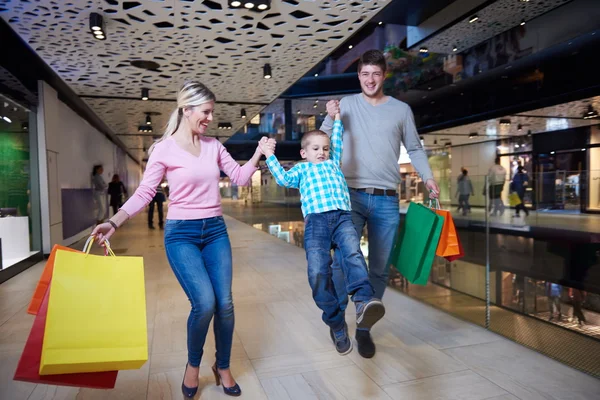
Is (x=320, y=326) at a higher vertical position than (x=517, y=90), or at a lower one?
lower

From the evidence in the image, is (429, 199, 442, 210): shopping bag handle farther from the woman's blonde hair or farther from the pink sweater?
the woman's blonde hair

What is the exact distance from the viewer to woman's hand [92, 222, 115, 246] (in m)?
1.72

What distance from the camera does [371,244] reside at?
2570mm

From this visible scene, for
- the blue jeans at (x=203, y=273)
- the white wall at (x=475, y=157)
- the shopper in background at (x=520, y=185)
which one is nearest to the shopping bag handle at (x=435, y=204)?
the blue jeans at (x=203, y=273)

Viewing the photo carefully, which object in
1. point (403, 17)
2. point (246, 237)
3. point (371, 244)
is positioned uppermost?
point (403, 17)

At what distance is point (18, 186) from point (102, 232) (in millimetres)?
5009

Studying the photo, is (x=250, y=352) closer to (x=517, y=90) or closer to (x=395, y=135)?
A: (x=395, y=135)

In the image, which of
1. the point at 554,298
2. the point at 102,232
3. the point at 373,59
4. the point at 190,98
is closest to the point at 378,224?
the point at 373,59

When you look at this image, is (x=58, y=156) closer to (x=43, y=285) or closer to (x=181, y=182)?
(x=181, y=182)

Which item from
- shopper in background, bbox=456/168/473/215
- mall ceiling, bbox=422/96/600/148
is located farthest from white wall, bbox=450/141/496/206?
shopper in background, bbox=456/168/473/215

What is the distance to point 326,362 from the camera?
96.3 inches

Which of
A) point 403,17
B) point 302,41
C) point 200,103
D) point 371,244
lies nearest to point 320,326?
point 371,244

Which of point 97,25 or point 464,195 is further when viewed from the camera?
point 464,195

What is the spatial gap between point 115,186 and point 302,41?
25.8 ft
